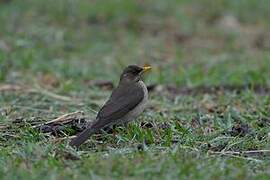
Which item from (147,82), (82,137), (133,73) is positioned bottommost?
(147,82)

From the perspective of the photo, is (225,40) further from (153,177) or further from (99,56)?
(153,177)

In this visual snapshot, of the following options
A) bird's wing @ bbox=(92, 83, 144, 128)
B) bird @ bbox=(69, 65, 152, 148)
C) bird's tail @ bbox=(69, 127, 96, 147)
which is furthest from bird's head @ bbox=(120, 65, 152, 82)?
bird's tail @ bbox=(69, 127, 96, 147)

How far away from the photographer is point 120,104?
7523 mm

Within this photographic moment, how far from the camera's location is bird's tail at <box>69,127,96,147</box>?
265 inches

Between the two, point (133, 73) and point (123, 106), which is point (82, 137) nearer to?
point (123, 106)

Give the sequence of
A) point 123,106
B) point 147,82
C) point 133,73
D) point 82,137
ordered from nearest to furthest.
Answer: point 82,137 < point 123,106 < point 133,73 < point 147,82

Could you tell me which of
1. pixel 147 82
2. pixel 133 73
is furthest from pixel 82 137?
pixel 147 82

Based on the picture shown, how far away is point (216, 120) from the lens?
321 inches

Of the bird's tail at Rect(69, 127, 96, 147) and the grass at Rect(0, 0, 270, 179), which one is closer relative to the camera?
the grass at Rect(0, 0, 270, 179)

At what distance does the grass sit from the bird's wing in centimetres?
15

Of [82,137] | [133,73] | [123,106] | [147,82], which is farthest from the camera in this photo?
[147,82]

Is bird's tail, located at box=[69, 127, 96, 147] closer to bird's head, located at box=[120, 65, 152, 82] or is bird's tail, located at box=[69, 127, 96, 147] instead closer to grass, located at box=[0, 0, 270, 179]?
grass, located at box=[0, 0, 270, 179]

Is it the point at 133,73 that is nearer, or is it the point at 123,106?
the point at 123,106

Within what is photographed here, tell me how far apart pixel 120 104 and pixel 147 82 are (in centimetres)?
337
